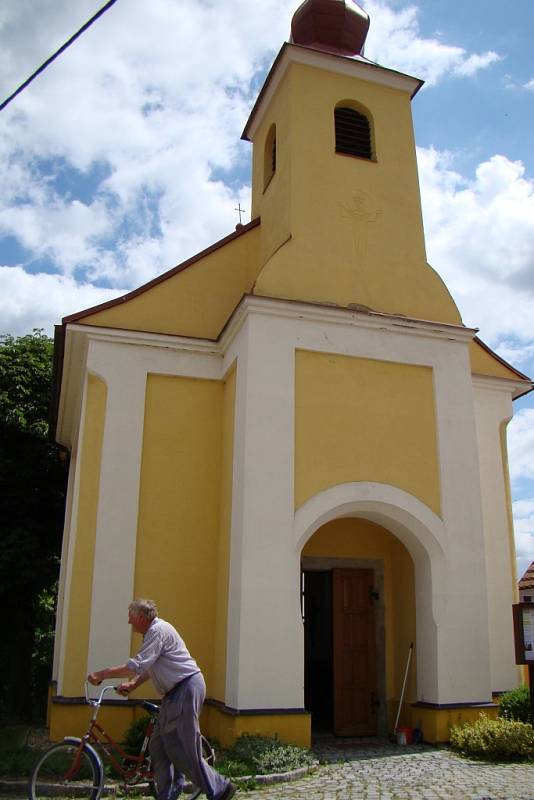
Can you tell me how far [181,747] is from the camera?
5996 millimetres

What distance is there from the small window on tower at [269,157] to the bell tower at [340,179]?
0.02 metres

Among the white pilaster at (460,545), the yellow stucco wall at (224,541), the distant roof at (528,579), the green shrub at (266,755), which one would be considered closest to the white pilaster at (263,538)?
the yellow stucco wall at (224,541)

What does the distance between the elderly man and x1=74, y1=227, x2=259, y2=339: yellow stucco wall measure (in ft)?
21.8

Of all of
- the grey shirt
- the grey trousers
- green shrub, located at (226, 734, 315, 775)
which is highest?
the grey shirt

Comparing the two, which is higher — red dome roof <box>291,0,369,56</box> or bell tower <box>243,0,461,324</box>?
red dome roof <box>291,0,369,56</box>

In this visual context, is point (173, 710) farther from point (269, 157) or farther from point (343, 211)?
point (269, 157)

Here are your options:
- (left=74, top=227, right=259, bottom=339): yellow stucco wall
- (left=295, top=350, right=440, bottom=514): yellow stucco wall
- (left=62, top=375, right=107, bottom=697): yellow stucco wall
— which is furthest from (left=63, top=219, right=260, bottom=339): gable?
(left=295, top=350, right=440, bottom=514): yellow stucco wall

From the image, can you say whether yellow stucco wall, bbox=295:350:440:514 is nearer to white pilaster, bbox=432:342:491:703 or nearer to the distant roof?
white pilaster, bbox=432:342:491:703

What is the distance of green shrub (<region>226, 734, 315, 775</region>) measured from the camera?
792 cm

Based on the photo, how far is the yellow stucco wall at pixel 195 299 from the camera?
12039 millimetres

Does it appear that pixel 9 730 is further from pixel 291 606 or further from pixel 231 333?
pixel 231 333

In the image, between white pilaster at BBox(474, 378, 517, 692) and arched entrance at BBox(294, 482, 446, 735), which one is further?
white pilaster at BBox(474, 378, 517, 692)

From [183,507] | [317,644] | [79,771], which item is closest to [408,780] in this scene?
[79,771]

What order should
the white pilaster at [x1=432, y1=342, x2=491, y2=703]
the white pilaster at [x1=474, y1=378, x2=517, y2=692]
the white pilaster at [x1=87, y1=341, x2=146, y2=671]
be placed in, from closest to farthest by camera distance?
the white pilaster at [x1=432, y1=342, x2=491, y2=703], the white pilaster at [x1=87, y1=341, x2=146, y2=671], the white pilaster at [x1=474, y1=378, x2=517, y2=692]
